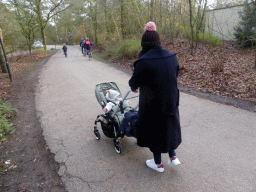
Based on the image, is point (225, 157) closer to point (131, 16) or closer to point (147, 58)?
point (147, 58)

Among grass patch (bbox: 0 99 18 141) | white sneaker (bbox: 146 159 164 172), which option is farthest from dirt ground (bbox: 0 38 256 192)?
white sneaker (bbox: 146 159 164 172)

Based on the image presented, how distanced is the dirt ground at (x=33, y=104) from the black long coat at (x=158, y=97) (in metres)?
1.57

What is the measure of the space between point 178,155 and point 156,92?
158 cm

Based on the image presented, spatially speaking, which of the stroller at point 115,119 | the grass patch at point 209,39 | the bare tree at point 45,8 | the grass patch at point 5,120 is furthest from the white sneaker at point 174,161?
the bare tree at point 45,8

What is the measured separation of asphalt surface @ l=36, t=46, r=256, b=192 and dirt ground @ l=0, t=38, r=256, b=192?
9.1 inches

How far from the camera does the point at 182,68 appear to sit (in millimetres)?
8953

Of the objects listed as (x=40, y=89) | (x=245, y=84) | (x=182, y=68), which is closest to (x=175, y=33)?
(x=182, y=68)

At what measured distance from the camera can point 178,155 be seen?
3.27 metres

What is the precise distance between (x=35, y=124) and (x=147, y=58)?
388 centimetres

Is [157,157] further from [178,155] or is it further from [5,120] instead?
[5,120]

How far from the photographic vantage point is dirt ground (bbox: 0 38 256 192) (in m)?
2.88

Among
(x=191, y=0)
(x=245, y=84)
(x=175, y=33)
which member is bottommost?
(x=245, y=84)

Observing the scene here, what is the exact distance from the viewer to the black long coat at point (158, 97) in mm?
2248

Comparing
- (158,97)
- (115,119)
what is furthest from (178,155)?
(158,97)
